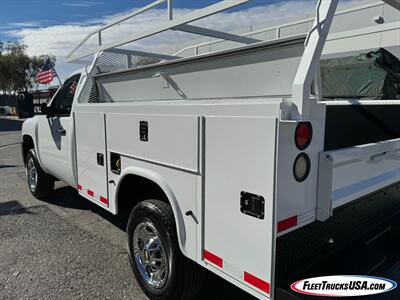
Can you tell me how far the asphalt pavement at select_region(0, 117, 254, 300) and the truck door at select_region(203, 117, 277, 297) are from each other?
0.88 metres

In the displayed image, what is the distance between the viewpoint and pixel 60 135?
4.31 metres

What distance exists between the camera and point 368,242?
2.36 metres

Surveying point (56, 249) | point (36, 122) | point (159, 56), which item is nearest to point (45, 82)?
point (36, 122)

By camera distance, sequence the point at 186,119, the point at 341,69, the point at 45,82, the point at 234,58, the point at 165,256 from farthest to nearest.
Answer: the point at 45,82 → the point at 341,69 → the point at 234,58 → the point at 165,256 → the point at 186,119

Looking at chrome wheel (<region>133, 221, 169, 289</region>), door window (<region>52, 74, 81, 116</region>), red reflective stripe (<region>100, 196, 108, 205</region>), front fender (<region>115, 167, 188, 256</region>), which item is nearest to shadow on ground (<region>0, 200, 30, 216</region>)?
door window (<region>52, 74, 81, 116</region>)

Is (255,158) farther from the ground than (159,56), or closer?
closer

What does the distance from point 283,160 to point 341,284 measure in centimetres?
73

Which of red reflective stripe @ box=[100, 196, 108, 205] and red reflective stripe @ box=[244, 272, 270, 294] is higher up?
red reflective stripe @ box=[244, 272, 270, 294]

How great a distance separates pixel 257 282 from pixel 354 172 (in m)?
0.88

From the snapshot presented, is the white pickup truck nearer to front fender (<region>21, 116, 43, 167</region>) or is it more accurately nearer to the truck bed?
the truck bed

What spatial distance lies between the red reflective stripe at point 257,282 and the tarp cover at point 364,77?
9.88 feet

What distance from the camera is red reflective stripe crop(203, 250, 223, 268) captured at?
206 cm

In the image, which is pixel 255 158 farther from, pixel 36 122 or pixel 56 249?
pixel 36 122

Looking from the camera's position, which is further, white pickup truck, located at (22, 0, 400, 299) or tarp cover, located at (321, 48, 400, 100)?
tarp cover, located at (321, 48, 400, 100)
